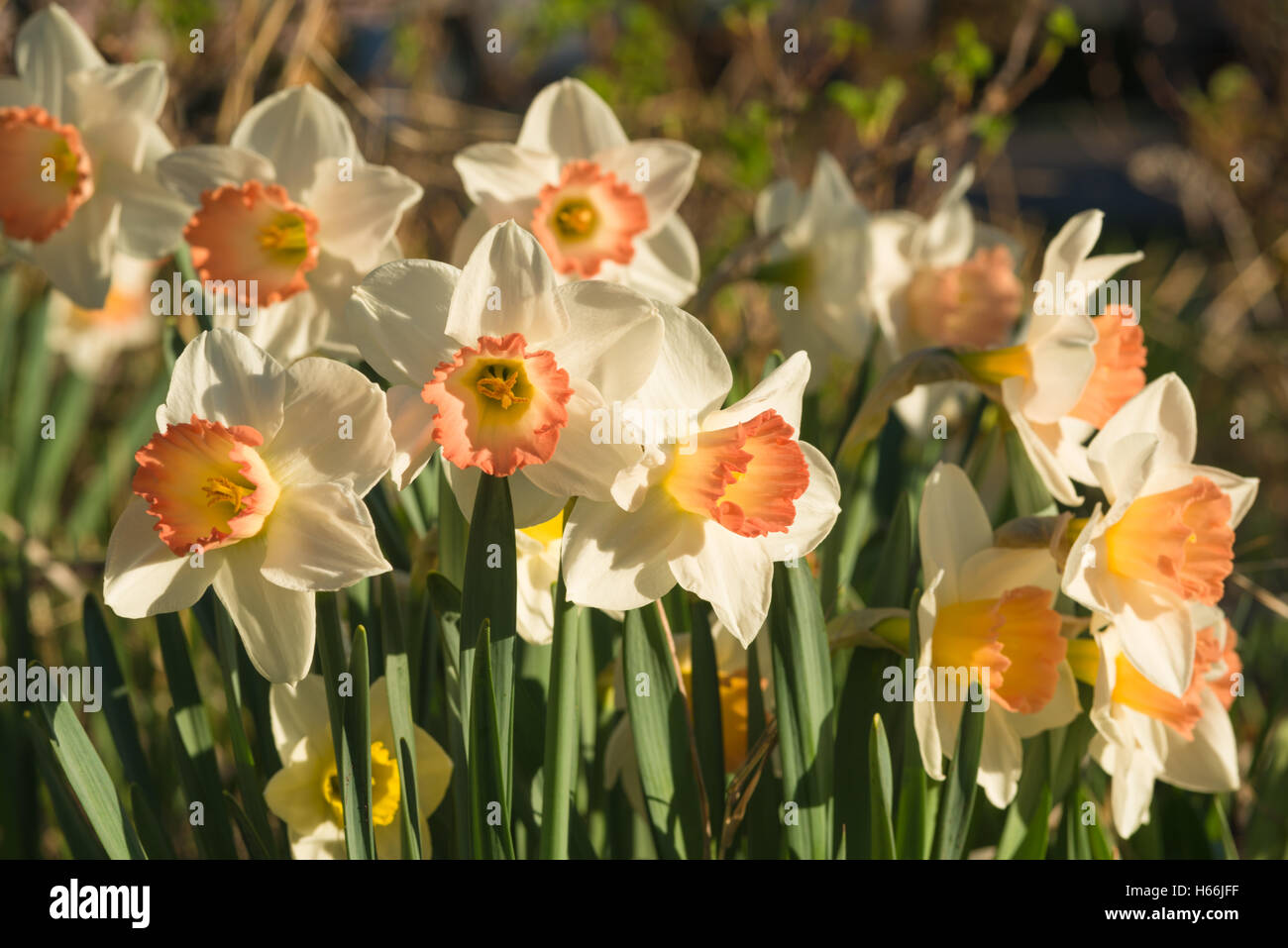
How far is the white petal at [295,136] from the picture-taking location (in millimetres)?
1091

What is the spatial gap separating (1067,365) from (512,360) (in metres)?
0.54

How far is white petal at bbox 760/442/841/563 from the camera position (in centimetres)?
83

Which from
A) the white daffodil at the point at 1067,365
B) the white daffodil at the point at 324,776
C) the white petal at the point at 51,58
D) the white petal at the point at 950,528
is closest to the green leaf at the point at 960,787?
the white petal at the point at 950,528

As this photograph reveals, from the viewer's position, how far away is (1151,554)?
888mm

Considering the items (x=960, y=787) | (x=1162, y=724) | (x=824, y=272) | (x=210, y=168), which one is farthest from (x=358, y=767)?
(x=824, y=272)

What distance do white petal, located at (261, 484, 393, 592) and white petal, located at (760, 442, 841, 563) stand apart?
12.2 inches

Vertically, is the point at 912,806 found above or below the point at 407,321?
below

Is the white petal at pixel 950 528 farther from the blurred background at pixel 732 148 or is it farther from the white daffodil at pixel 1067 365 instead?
the blurred background at pixel 732 148

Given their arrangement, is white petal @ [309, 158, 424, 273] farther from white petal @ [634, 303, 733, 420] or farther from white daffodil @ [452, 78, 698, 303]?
white petal @ [634, 303, 733, 420]

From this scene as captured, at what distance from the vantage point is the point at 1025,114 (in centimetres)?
875

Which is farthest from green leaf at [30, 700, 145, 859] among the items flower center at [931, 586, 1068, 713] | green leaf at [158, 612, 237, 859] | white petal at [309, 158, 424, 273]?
flower center at [931, 586, 1068, 713]

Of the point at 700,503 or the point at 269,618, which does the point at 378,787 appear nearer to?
the point at 269,618
